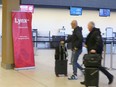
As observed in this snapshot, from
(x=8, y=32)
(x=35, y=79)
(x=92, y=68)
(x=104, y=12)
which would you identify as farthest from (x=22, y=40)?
(x=104, y=12)

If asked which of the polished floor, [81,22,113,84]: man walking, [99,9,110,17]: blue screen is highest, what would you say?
[99,9,110,17]: blue screen

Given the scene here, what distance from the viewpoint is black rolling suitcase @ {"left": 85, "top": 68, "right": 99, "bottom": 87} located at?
7599mm

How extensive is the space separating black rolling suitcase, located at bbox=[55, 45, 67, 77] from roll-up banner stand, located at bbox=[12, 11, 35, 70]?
1.87 m

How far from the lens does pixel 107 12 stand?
23250 mm

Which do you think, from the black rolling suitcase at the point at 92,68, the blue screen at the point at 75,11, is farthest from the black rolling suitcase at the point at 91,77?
the blue screen at the point at 75,11

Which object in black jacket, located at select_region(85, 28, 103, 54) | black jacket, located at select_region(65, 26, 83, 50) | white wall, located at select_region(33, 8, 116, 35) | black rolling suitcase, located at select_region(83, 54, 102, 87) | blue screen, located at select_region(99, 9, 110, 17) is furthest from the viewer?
blue screen, located at select_region(99, 9, 110, 17)

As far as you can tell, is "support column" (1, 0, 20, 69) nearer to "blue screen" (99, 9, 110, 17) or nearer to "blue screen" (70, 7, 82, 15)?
"blue screen" (70, 7, 82, 15)

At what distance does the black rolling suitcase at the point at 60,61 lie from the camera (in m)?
9.47

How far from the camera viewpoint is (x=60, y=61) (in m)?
9.48

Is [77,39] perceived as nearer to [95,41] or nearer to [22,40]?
Answer: [95,41]

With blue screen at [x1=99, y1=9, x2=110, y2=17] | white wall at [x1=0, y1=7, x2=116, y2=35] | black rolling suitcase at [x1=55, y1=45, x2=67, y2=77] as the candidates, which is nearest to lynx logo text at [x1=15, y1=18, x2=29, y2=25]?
black rolling suitcase at [x1=55, y1=45, x2=67, y2=77]

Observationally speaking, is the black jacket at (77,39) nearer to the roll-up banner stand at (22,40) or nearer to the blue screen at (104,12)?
the roll-up banner stand at (22,40)

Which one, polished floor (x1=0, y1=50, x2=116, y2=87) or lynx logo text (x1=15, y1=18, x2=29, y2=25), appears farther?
lynx logo text (x1=15, y1=18, x2=29, y2=25)

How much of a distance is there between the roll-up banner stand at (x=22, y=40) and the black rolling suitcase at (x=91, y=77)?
383 cm
